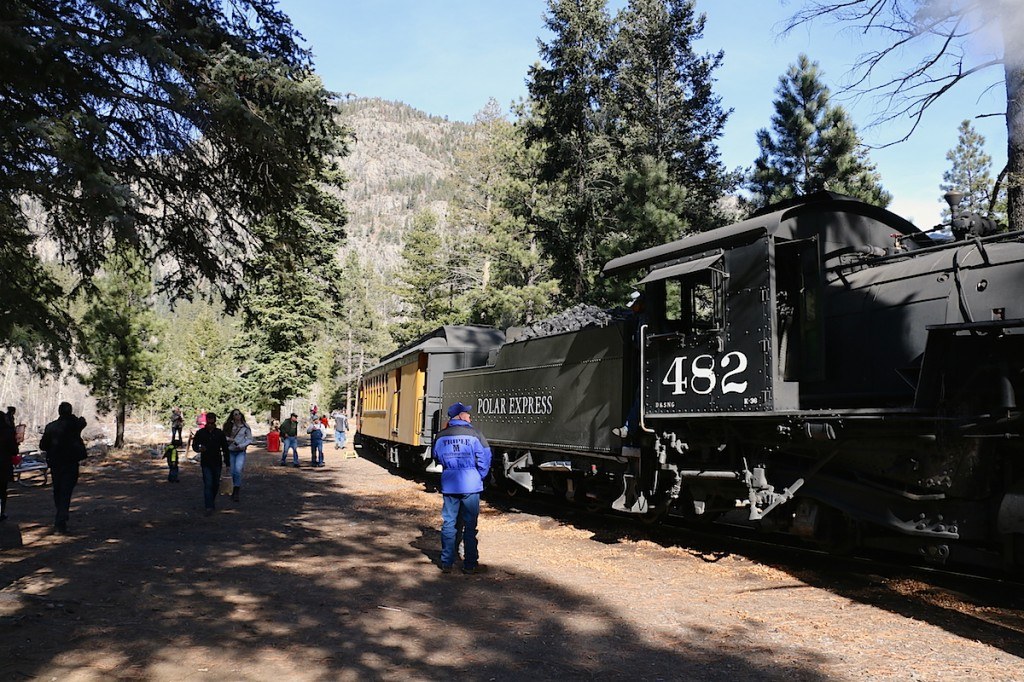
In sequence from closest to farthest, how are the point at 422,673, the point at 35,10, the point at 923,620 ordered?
the point at 422,673 < the point at 923,620 < the point at 35,10

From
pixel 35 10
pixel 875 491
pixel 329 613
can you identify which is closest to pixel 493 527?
pixel 329 613

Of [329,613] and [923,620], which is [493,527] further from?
[923,620]

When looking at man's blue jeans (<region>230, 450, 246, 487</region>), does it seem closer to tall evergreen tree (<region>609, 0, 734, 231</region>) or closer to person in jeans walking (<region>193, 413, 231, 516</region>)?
person in jeans walking (<region>193, 413, 231, 516</region>)

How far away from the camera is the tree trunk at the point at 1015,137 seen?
9297 mm

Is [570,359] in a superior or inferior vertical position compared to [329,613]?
superior

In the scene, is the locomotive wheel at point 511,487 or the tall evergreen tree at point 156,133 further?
the locomotive wheel at point 511,487

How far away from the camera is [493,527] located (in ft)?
35.8

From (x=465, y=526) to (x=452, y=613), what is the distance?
164 cm

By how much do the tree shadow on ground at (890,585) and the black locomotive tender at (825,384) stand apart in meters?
0.39

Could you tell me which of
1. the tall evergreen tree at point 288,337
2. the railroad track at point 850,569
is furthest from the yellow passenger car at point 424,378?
the tall evergreen tree at point 288,337

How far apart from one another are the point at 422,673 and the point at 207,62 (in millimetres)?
6805

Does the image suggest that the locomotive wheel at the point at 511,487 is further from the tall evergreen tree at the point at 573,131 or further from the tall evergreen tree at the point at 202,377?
the tall evergreen tree at the point at 573,131

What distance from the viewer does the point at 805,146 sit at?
2628 cm

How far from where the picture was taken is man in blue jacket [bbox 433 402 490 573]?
25.2ft
